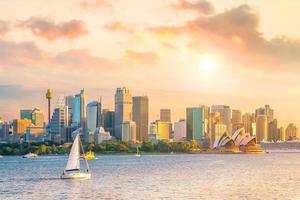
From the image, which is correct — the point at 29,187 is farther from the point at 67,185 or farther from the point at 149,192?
the point at 149,192

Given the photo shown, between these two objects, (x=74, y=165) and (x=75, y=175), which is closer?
(x=75, y=175)

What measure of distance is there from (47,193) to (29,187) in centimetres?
911

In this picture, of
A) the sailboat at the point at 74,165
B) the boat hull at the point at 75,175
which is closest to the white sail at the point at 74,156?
the sailboat at the point at 74,165

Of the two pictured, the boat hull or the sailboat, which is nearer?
the boat hull

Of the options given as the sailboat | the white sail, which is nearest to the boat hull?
the sailboat

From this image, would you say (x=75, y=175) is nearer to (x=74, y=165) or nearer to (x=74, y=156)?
(x=74, y=156)

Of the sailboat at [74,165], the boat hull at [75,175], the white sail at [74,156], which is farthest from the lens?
the white sail at [74,156]

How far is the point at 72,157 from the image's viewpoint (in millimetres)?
82688

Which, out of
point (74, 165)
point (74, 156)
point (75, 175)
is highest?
point (74, 156)

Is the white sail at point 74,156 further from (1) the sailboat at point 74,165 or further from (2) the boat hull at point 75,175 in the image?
(2) the boat hull at point 75,175

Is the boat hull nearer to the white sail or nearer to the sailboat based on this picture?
the sailboat

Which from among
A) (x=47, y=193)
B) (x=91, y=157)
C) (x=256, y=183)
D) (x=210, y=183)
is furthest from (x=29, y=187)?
(x=91, y=157)

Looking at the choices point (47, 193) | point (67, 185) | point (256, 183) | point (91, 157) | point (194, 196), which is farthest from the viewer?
point (91, 157)

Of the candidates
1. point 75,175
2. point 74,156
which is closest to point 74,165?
point 74,156
